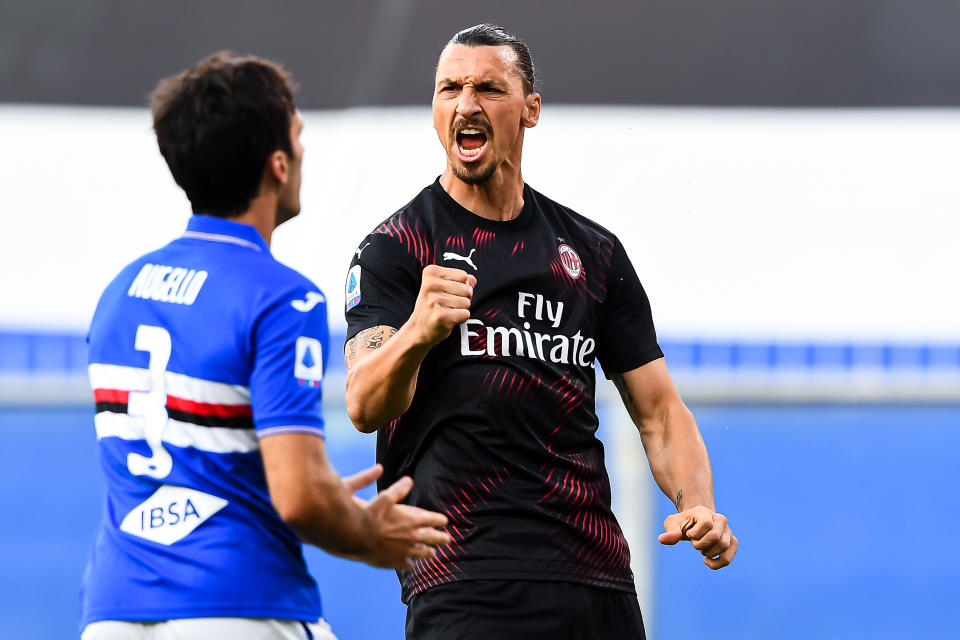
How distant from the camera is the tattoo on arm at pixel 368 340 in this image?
297 centimetres

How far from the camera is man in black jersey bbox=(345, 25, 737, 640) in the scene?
298cm

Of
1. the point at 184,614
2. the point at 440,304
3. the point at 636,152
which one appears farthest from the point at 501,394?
the point at 636,152

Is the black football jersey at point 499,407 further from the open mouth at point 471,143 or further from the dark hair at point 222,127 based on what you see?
the dark hair at point 222,127

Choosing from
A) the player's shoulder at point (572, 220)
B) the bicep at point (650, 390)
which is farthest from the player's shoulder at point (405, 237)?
the bicep at point (650, 390)

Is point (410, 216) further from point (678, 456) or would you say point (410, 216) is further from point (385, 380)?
point (678, 456)

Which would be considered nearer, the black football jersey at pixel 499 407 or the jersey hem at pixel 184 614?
the jersey hem at pixel 184 614

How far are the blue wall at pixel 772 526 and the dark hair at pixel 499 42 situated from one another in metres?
2.57

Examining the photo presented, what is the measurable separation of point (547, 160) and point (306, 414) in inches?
412

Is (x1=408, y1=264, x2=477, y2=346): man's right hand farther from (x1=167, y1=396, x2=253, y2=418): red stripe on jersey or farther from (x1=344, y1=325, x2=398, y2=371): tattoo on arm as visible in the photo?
(x1=167, y1=396, x2=253, y2=418): red stripe on jersey

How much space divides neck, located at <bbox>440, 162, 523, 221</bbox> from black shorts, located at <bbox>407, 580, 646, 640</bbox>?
0.98m

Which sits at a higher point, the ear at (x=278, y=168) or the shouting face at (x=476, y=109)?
the shouting face at (x=476, y=109)

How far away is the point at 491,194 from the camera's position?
3291mm

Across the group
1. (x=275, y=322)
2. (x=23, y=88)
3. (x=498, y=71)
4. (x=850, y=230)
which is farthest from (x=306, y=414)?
(x=23, y=88)

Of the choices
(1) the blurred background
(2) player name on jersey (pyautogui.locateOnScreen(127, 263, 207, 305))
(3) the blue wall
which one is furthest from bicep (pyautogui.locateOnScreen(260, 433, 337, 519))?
(1) the blurred background
